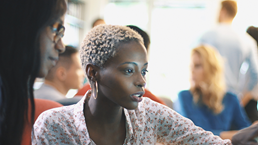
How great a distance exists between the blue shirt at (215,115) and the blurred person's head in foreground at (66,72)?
73cm

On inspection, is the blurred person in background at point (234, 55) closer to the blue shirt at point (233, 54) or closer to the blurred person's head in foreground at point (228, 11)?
the blue shirt at point (233, 54)

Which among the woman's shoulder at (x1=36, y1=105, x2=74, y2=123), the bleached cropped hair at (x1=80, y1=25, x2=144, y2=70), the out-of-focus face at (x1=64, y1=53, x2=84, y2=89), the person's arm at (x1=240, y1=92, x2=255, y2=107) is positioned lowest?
the person's arm at (x1=240, y1=92, x2=255, y2=107)

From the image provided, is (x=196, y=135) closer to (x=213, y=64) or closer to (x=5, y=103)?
(x=5, y=103)

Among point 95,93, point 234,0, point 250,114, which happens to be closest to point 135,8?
point 234,0

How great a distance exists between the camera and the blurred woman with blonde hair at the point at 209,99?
186 centimetres

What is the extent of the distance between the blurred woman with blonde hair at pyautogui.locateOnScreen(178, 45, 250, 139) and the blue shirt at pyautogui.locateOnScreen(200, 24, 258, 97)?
0.38 m

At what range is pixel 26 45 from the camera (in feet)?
2.03

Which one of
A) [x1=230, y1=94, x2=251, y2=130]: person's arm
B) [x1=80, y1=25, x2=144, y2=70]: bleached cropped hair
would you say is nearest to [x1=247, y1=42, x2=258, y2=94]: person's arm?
[x1=230, y1=94, x2=251, y2=130]: person's arm

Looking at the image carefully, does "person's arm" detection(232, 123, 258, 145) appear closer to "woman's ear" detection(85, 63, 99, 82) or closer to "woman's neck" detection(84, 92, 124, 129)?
"woman's neck" detection(84, 92, 124, 129)

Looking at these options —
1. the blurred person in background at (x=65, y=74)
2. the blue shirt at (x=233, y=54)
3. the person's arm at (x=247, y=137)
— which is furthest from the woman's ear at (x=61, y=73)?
the person's arm at (x=247, y=137)

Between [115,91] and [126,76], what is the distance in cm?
6

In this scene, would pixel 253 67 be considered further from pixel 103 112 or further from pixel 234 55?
pixel 103 112

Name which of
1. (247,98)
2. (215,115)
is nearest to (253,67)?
(247,98)

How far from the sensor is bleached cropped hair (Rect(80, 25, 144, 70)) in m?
0.86
